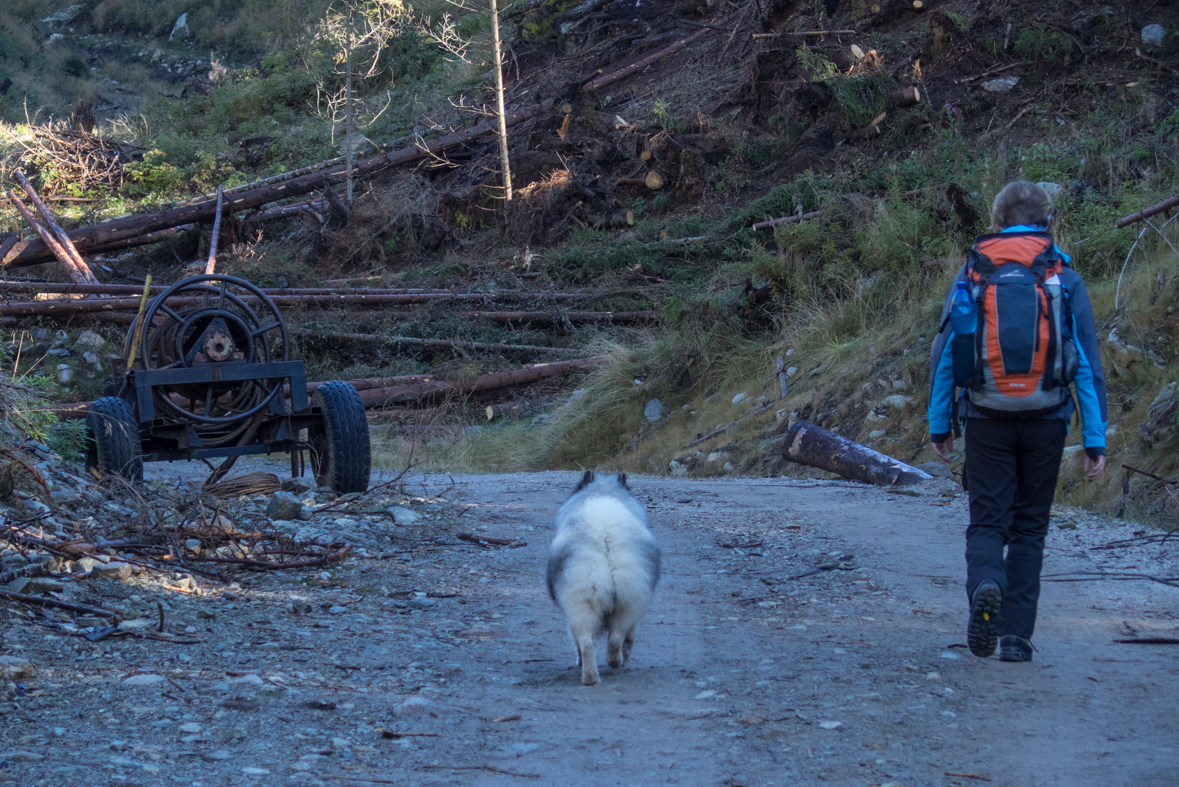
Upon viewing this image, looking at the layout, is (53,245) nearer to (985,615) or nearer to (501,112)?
(501,112)

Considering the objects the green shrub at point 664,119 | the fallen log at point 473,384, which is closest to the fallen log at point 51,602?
the fallen log at point 473,384

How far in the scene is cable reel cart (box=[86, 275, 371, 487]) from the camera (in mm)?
7652

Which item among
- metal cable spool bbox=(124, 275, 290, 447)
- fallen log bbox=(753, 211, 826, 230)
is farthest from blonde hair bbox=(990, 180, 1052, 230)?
fallen log bbox=(753, 211, 826, 230)

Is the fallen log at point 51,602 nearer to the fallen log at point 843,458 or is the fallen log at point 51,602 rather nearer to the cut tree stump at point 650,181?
the fallen log at point 843,458

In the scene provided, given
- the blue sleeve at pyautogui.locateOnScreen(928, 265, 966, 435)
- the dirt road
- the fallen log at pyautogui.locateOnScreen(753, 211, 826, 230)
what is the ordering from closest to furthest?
the dirt road < the blue sleeve at pyautogui.locateOnScreen(928, 265, 966, 435) < the fallen log at pyautogui.locateOnScreen(753, 211, 826, 230)

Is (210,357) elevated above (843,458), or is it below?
above

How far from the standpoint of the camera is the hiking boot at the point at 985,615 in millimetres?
3898

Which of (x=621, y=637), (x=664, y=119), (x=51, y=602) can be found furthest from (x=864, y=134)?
(x=51, y=602)

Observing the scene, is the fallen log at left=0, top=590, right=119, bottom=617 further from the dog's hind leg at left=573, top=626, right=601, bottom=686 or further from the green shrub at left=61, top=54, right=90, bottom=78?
the green shrub at left=61, top=54, right=90, bottom=78

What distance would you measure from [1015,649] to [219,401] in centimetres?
640

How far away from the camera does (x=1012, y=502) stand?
410cm

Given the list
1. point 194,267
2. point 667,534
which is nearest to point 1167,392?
point 667,534

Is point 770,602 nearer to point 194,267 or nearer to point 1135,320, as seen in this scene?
point 1135,320

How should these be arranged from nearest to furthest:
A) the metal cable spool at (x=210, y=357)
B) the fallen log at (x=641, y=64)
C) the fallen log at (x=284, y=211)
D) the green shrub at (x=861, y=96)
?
the metal cable spool at (x=210, y=357) < the green shrub at (x=861, y=96) < the fallen log at (x=284, y=211) < the fallen log at (x=641, y=64)
